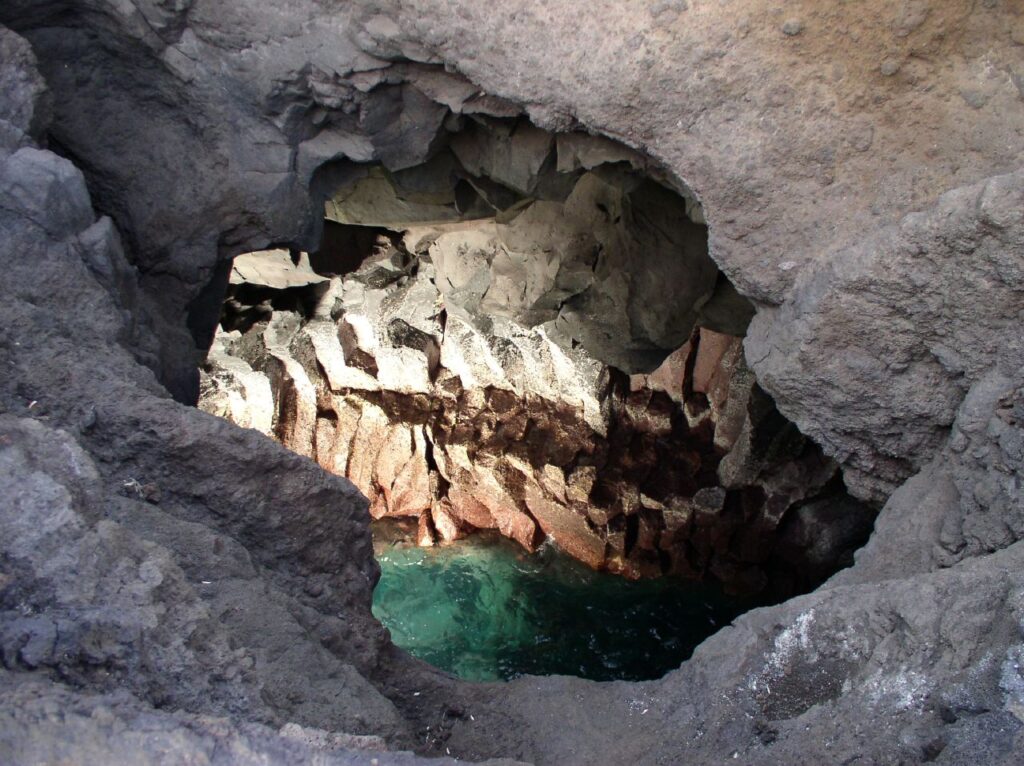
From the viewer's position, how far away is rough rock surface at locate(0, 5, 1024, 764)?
1.78 m

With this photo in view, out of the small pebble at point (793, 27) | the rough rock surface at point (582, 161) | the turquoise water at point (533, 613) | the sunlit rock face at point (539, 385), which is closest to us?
the rough rock surface at point (582, 161)

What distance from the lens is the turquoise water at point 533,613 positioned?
5.68 m

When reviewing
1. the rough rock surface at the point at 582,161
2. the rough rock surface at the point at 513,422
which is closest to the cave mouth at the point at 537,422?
the rough rock surface at the point at 513,422

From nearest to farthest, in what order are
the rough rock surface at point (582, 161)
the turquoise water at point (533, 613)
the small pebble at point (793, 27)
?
1. the rough rock surface at point (582, 161)
2. the small pebble at point (793, 27)
3. the turquoise water at point (533, 613)

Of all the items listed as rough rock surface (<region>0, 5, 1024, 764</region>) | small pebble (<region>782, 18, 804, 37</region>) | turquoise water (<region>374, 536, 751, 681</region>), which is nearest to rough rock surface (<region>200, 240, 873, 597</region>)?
turquoise water (<region>374, 536, 751, 681</region>)

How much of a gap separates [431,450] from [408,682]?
4288 millimetres

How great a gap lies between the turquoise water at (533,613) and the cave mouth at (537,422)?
0.05 ft

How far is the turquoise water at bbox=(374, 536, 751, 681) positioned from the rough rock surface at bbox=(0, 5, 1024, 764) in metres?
2.98

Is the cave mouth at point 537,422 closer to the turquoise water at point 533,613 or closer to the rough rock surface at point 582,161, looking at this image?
the turquoise water at point 533,613

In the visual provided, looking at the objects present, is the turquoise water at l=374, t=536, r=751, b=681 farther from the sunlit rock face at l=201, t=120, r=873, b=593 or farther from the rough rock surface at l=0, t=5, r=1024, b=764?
the rough rock surface at l=0, t=5, r=1024, b=764

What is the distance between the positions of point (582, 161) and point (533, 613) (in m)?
3.67

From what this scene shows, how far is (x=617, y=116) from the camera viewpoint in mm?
2803

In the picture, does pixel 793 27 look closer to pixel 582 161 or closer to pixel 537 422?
pixel 582 161

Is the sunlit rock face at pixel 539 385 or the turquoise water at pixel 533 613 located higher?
the sunlit rock face at pixel 539 385
